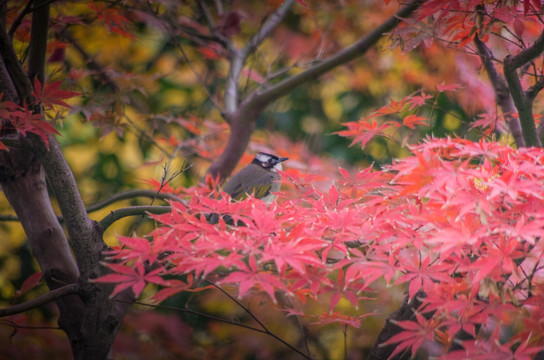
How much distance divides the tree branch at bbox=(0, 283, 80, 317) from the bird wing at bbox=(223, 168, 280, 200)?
1.12 metres

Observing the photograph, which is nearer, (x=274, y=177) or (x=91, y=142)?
(x=274, y=177)

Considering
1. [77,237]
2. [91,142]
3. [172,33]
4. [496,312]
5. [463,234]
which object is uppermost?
[172,33]

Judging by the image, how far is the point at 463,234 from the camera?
1.10 metres

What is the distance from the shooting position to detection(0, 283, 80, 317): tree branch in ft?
4.55

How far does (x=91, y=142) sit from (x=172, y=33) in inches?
47.1

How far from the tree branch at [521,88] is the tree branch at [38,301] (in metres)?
1.54

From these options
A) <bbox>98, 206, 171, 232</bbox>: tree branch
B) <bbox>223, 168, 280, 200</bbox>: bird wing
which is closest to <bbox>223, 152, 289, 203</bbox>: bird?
<bbox>223, 168, 280, 200</bbox>: bird wing

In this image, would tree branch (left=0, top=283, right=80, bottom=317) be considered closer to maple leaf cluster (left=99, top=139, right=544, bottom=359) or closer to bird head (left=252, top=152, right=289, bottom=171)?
maple leaf cluster (left=99, top=139, right=544, bottom=359)

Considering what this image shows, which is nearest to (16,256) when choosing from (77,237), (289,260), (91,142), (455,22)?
(91,142)

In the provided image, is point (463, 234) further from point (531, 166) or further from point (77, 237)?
point (77, 237)

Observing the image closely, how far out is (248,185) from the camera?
2.55 meters

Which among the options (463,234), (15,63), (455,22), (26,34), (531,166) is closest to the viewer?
(463,234)

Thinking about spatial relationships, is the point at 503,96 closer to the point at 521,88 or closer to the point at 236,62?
the point at 521,88

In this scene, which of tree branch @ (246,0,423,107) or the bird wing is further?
the bird wing
